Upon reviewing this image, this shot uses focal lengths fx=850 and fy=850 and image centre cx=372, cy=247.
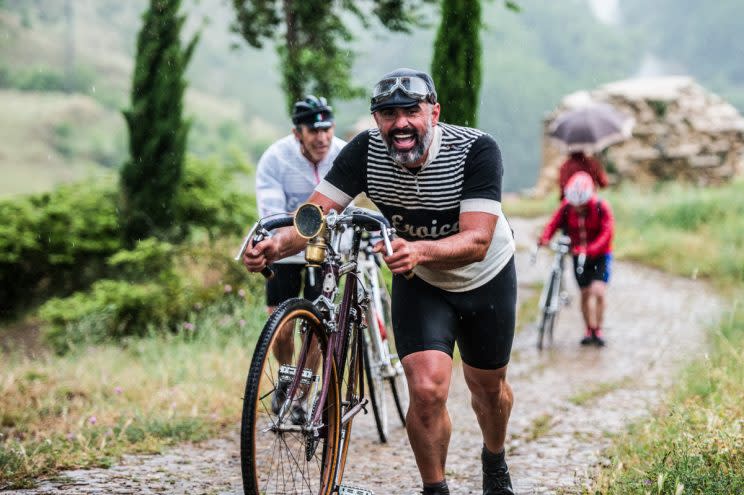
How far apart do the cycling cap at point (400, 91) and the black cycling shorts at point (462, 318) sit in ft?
2.69

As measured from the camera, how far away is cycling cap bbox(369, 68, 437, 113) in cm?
336

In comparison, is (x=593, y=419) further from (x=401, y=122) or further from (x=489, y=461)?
(x=401, y=122)

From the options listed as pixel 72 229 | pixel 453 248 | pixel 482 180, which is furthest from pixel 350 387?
pixel 72 229

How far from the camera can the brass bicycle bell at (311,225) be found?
3227 millimetres

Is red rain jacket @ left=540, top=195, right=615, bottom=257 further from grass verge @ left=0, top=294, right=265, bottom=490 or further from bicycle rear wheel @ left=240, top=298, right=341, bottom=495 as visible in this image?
bicycle rear wheel @ left=240, top=298, right=341, bottom=495

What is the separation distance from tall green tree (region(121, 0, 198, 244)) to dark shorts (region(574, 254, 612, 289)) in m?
7.13

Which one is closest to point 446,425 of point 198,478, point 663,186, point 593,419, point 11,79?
point 198,478

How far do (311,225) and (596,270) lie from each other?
5.73 meters

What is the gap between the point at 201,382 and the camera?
21.5ft

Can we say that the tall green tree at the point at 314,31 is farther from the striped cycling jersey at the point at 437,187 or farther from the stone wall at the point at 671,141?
the striped cycling jersey at the point at 437,187

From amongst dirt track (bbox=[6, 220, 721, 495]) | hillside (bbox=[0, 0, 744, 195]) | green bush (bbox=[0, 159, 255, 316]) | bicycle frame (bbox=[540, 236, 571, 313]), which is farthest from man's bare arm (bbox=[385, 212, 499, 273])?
hillside (bbox=[0, 0, 744, 195])

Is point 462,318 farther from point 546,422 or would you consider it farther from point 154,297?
point 154,297

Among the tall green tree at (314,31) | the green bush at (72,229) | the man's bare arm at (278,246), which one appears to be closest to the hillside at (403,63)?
the green bush at (72,229)

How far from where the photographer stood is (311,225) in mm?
3240
